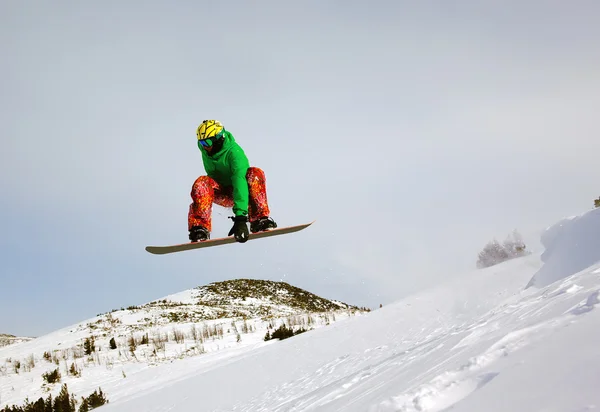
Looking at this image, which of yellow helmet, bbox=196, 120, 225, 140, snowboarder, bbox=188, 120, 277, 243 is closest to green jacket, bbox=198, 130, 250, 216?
snowboarder, bbox=188, 120, 277, 243

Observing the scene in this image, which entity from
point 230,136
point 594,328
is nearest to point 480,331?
point 594,328

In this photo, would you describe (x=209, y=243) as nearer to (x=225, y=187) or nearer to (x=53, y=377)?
(x=225, y=187)

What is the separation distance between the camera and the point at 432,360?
2.38 metres

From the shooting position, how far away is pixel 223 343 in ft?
34.8

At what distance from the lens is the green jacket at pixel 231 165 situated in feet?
14.5

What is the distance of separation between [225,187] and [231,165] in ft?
1.40

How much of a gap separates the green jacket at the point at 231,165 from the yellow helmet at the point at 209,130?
117 mm

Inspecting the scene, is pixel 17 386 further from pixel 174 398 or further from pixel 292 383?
pixel 292 383

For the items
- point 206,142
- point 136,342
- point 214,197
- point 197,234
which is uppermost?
point 206,142

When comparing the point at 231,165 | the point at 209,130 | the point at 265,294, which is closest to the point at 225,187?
the point at 231,165

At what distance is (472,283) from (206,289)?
16.4m

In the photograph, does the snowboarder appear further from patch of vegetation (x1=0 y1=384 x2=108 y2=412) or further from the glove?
patch of vegetation (x1=0 y1=384 x2=108 y2=412)

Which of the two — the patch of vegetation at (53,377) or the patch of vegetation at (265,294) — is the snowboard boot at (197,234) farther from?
the patch of vegetation at (265,294)

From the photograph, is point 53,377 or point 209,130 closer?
point 209,130
